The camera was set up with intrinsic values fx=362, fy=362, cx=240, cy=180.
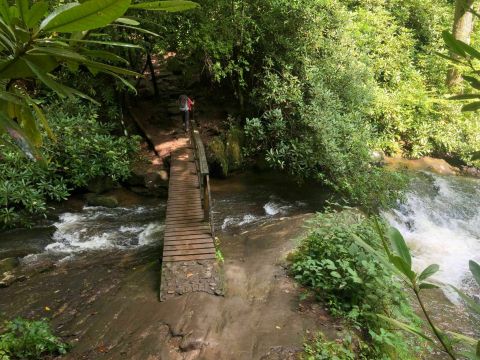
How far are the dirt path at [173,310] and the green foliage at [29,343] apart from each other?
211 mm

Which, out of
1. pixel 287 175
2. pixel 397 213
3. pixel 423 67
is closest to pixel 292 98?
pixel 287 175

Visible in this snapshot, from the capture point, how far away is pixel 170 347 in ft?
12.2

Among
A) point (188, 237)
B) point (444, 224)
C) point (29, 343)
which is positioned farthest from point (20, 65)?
point (444, 224)

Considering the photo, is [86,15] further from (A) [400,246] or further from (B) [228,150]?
(B) [228,150]

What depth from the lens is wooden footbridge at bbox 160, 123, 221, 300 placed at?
4.81 metres

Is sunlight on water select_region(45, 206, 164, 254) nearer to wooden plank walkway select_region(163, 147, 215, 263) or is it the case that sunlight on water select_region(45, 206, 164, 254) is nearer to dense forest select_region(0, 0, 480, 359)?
dense forest select_region(0, 0, 480, 359)

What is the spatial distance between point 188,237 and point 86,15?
5234 millimetres

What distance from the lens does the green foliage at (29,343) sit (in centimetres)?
359

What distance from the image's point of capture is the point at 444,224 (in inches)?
345

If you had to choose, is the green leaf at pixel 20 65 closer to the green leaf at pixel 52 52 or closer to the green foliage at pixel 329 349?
the green leaf at pixel 52 52

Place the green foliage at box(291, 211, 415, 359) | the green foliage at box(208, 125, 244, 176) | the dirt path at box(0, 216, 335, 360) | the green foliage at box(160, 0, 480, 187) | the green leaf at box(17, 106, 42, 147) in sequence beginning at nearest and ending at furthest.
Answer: the green leaf at box(17, 106, 42, 147)
the dirt path at box(0, 216, 335, 360)
the green foliage at box(291, 211, 415, 359)
the green foliage at box(160, 0, 480, 187)
the green foliage at box(208, 125, 244, 176)

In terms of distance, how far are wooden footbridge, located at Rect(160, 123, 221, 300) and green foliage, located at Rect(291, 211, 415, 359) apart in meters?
1.35

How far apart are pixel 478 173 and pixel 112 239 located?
424 inches

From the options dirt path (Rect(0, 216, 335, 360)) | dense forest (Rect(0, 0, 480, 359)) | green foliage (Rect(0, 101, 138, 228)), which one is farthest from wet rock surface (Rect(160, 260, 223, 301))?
green foliage (Rect(0, 101, 138, 228))
